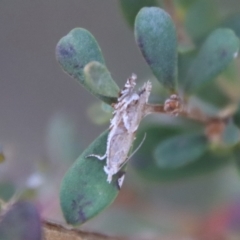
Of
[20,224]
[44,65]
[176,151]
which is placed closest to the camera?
[20,224]

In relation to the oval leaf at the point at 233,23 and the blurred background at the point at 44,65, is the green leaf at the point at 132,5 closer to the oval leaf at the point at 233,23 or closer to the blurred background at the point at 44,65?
the oval leaf at the point at 233,23

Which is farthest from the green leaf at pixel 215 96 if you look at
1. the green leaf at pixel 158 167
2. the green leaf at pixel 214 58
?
the green leaf at pixel 214 58

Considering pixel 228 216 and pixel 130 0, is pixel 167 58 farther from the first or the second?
pixel 228 216

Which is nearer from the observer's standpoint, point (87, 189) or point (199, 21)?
point (87, 189)

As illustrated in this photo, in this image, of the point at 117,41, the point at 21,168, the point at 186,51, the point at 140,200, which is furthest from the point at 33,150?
the point at 186,51

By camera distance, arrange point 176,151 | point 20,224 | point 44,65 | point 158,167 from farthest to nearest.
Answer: point 44,65
point 158,167
point 176,151
point 20,224

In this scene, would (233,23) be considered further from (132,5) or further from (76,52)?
(76,52)

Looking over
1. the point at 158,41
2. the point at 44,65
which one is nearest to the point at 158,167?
the point at 158,41
